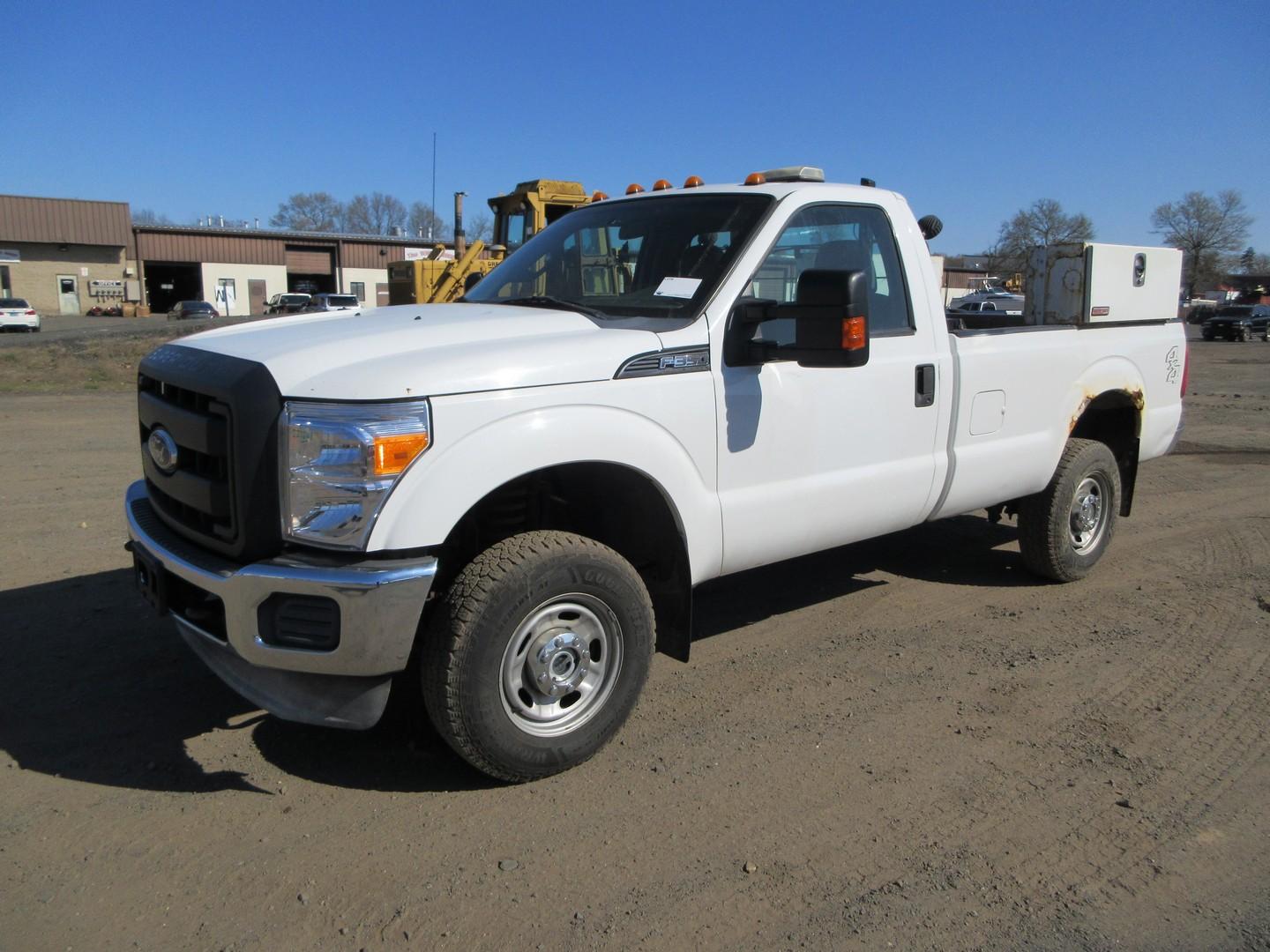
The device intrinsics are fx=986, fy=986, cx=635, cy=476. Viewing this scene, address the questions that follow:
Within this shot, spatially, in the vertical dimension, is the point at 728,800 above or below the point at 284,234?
below

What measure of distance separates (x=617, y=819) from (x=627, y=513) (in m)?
1.17

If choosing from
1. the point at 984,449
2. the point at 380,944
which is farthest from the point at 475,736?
the point at 984,449

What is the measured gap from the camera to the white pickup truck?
3.02 metres

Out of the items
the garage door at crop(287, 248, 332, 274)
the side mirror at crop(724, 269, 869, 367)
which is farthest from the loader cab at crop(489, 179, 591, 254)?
the garage door at crop(287, 248, 332, 274)

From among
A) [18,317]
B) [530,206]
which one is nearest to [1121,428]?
[530,206]

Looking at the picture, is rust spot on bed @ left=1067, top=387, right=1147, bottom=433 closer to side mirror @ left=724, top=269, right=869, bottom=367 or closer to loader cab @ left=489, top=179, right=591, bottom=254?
side mirror @ left=724, top=269, right=869, bottom=367

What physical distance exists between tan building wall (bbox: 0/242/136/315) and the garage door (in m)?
9.64

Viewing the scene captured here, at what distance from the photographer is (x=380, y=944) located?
2660 mm

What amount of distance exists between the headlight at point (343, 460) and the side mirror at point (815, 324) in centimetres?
136

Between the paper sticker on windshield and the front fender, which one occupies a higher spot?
the paper sticker on windshield

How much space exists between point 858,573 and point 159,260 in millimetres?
67595

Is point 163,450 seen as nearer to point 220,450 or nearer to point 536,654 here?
point 220,450

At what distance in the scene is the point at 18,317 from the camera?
141 ft

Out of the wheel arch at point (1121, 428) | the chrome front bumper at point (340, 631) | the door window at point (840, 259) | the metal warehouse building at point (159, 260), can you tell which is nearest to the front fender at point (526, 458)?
the chrome front bumper at point (340, 631)
